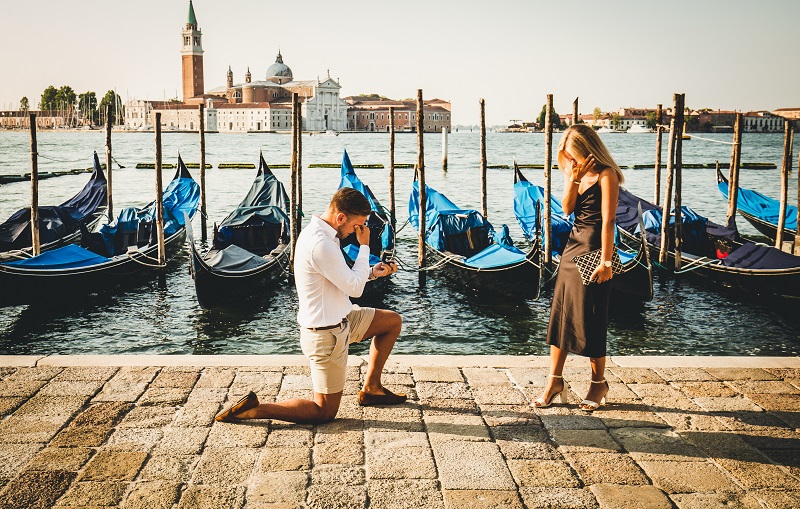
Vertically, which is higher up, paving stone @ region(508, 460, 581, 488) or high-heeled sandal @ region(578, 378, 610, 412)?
high-heeled sandal @ region(578, 378, 610, 412)

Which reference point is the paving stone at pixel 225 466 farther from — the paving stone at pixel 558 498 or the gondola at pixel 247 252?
the gondola at pixel 247 252

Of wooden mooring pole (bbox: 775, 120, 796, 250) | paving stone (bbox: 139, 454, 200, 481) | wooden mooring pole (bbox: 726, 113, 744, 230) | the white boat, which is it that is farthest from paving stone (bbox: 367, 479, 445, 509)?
the white boat

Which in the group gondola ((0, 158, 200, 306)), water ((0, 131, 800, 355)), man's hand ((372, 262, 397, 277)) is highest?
man's hand ((372, 262, 397, 277))

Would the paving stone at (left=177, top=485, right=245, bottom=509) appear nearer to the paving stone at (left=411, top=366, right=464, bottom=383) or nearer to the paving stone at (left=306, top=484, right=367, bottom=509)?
the paving stone at (left=306, top=484, right=367, bottom=509)

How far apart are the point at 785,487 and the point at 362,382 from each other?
174cm

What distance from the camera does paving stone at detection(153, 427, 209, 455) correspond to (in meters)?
2.58

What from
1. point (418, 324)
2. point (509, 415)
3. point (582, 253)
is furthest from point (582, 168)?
point (418, 324)

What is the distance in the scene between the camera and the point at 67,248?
289 inches

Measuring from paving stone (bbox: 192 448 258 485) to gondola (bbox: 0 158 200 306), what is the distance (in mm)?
5040

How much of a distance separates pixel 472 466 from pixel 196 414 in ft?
3.74

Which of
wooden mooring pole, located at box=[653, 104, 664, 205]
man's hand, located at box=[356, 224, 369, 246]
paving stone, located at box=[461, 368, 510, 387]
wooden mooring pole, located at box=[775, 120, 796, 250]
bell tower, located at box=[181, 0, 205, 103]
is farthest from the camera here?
bell tower, located at box=[181, 0, 205, 103]

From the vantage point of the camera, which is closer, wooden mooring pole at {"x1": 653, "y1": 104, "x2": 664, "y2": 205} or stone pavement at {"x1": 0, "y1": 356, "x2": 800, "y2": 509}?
stone pavement at {"x1": 0, "y1": 356, "x2": 800, "y2": 509}

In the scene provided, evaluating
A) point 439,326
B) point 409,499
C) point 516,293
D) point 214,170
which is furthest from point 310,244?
point 214,170

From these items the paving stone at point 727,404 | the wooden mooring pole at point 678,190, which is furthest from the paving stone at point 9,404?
the wooden mooring pole at point 678,190
